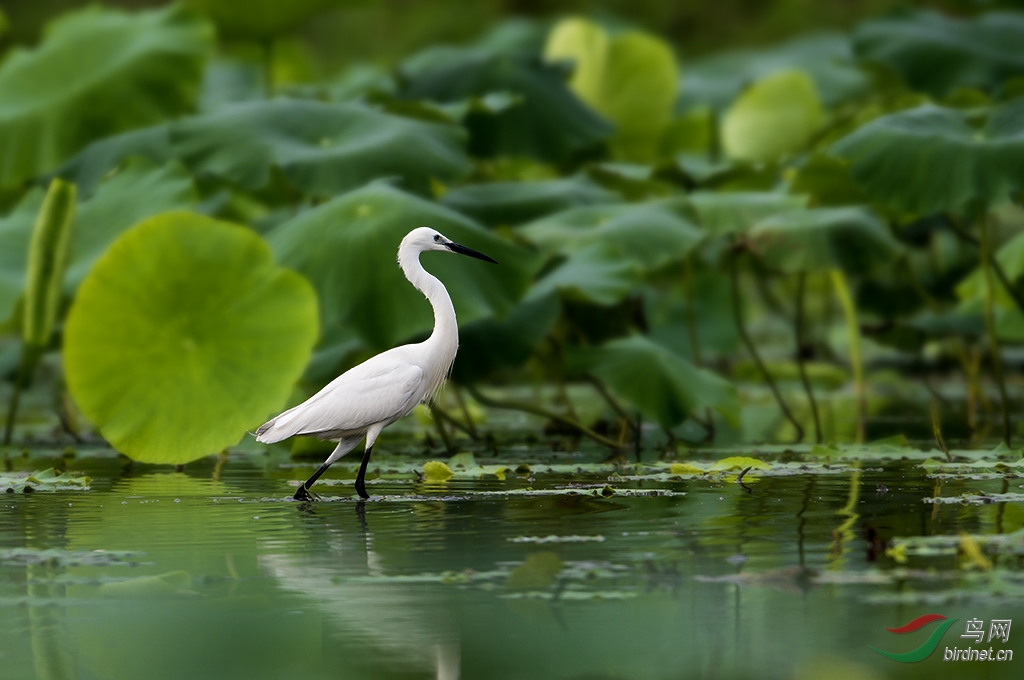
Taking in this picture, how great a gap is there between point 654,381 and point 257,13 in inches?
172

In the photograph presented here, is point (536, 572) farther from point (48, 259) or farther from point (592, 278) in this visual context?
point (48, 259)

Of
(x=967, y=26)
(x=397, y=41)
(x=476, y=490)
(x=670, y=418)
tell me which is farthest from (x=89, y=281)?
(x=397, y=41)

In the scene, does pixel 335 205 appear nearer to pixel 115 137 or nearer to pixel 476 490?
pixel 476 490

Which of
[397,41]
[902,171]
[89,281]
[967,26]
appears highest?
[397,41]

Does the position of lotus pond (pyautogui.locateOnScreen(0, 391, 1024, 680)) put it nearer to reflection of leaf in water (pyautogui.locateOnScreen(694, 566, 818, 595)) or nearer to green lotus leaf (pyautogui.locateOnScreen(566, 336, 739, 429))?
reflection of leaf in water (pyautogui.locateOnScreen(694, 566, 818, 595))

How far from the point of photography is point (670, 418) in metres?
5.52

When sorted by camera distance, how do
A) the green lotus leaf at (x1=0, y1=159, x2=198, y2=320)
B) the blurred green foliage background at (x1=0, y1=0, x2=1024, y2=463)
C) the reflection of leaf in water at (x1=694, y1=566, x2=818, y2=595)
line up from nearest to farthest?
1. the reflection of leaf in water at (x1=694, y1=566, x2=818, y2=595)
2. the blurred green foliage background at (x1=0, y1=0, x2=1024, y2=463)
3. the green lotus leaf at (x1=0, y1=159, x2=198, y2=320)

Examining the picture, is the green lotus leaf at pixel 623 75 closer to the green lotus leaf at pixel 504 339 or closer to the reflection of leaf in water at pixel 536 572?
the green lotus leaf at pixel 504 339

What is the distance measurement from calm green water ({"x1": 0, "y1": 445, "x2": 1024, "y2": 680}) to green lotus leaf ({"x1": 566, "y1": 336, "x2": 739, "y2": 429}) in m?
1.00

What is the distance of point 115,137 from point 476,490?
13.1 ft

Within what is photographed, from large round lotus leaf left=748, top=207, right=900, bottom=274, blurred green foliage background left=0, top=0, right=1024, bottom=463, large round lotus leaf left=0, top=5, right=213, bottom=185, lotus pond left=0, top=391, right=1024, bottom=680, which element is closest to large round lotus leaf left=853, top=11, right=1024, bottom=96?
blurred green foliage background left=0, top=0, right=1024, bottom=463

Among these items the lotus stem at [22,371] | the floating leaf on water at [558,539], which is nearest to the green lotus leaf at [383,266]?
the lotus stem at [22,371]

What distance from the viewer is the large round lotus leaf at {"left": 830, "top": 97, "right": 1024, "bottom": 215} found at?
18.2 ft

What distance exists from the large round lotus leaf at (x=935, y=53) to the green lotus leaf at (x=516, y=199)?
3139 millimetres
